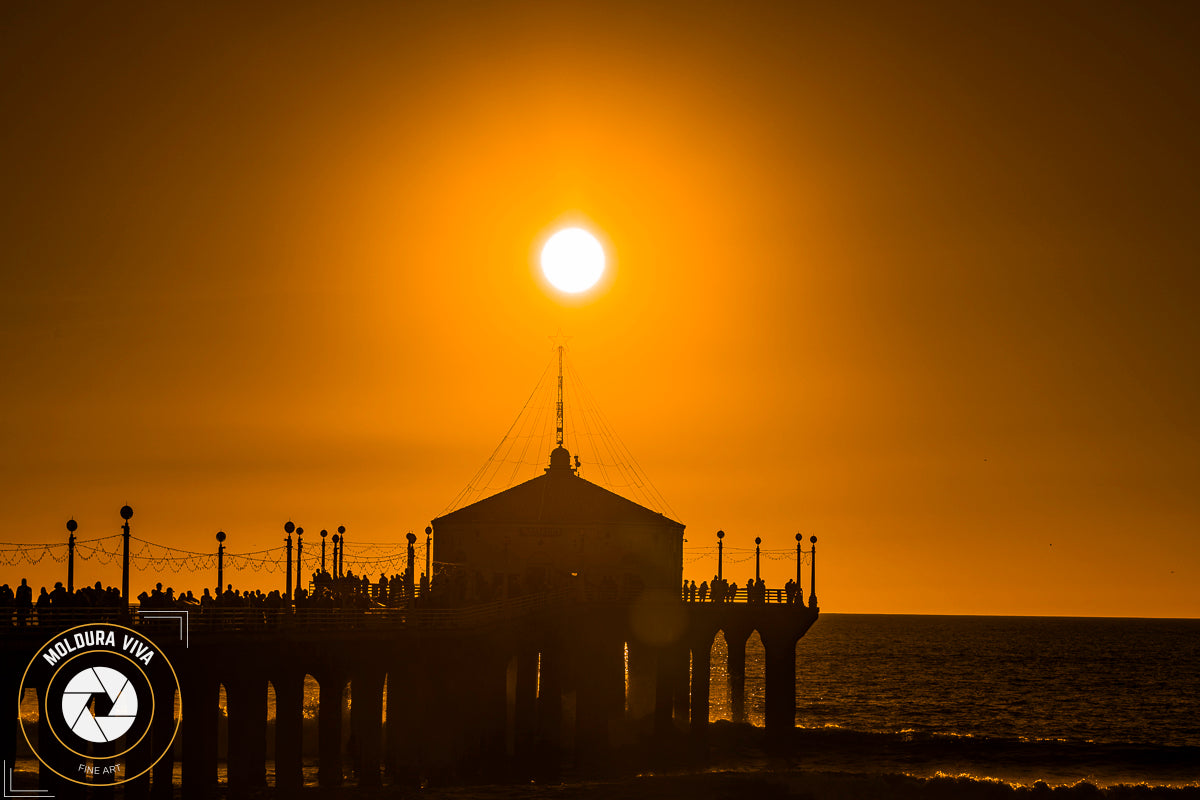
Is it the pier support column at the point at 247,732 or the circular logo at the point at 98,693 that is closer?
the circular logo at the point at 98,693

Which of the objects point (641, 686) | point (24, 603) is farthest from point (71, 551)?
point (641, 686)

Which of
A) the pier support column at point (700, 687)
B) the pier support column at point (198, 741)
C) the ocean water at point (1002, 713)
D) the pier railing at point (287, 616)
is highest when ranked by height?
the pier railing at point (287, 616)

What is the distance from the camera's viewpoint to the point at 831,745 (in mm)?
65125

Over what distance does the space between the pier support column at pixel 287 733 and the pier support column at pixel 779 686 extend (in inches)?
1129

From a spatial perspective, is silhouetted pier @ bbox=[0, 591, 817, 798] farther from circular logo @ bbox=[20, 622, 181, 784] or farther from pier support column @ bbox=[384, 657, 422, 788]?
circular logo @ bbox=[20, 622, 181, 784]

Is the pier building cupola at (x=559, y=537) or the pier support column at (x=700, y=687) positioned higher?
the pier building cupola at (x=559, y=537)

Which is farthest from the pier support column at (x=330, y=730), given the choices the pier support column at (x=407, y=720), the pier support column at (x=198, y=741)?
the pier support column at (x=198, y=741)

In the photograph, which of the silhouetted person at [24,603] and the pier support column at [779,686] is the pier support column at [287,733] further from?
the pier support column at [779,686]

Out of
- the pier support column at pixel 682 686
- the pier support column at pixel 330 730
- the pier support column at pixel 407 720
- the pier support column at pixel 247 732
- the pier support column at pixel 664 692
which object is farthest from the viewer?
the pier support column at pixel 682 686

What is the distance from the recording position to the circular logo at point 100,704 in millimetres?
31922

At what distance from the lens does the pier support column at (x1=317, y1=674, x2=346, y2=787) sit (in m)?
39.5

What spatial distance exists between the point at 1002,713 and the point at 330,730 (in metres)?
65.9

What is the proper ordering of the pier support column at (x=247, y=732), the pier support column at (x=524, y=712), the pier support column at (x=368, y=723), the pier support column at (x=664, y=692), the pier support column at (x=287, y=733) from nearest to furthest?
1. the pier support column at (x=247, y=732)
2. the pier support column at (x=287, y=733)
3. the pier support column at (x=368, y=723)
4. the pier support column at (x=524, y=712)
5. the pier support column at (x=664, y=692)

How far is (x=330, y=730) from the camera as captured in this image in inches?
1567
